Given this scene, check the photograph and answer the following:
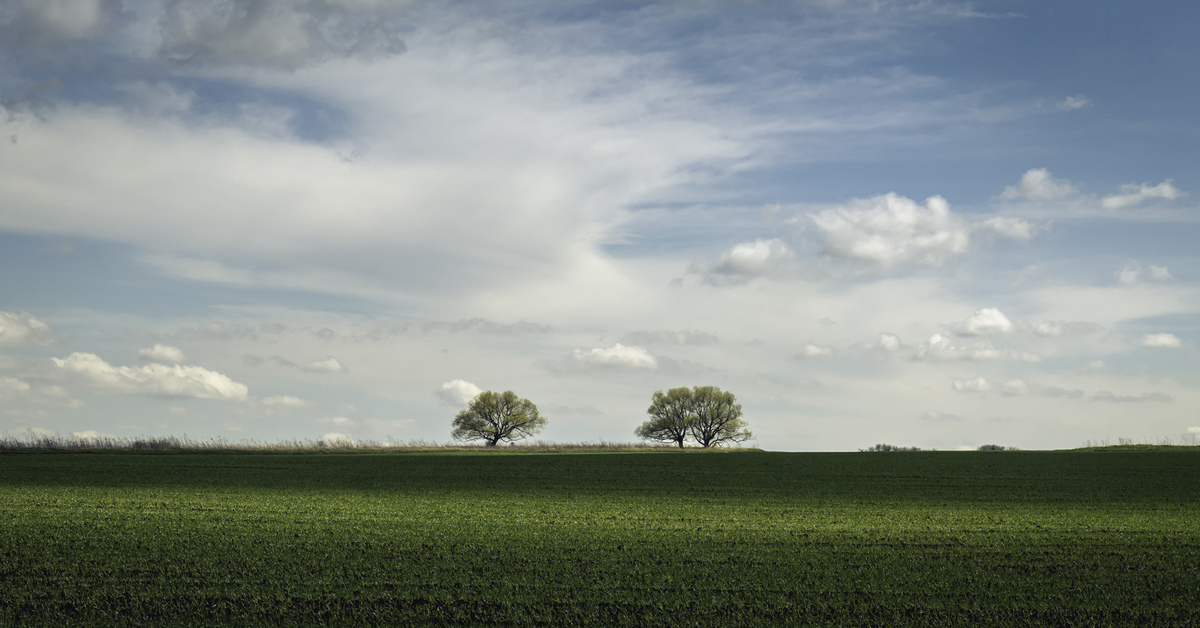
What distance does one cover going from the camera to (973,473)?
25.8 m

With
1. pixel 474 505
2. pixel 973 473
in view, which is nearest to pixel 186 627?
pixel 474 505

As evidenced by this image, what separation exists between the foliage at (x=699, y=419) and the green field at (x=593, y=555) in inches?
2067

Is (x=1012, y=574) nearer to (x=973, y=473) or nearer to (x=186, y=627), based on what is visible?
(x=186, y=627)

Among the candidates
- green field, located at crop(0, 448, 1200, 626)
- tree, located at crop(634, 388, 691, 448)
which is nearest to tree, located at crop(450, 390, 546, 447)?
tree, located at crop(634, 388, 691, 448)

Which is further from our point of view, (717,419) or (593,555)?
(717,419)

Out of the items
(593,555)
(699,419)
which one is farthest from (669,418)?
(593,555)

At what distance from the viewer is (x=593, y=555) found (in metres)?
10.3

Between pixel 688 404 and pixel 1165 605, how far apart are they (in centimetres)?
6646

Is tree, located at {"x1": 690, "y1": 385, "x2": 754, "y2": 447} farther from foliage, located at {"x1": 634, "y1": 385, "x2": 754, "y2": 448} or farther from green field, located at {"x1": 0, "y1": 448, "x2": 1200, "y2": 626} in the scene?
green field, located at {"x1": 0, "y1": 448, "x2": 1200, "y2": 626}

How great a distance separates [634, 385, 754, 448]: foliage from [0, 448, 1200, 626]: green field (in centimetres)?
5250

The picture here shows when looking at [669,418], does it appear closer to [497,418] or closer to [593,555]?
[497,418]

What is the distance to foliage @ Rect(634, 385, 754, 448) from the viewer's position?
73062mm

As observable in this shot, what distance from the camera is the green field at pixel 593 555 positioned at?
7805 millimetres

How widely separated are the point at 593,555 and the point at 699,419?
64.3 meters
